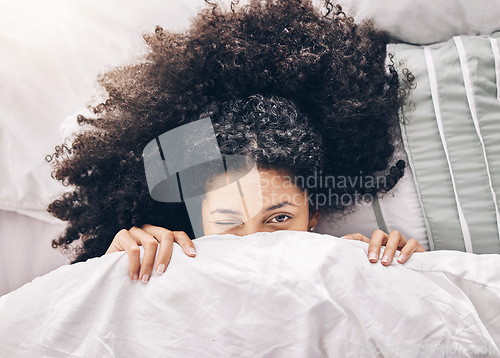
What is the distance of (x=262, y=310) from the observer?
0.60 metres

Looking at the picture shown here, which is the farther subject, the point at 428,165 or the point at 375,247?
the point at 428,165

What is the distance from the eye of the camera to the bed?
23.8 inches

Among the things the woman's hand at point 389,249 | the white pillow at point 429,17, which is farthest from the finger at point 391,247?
the white pillow at point 429,17

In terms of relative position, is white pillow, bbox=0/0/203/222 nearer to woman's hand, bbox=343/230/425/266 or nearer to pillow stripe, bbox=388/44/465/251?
pillow stripe, bbox=388/44/465/251

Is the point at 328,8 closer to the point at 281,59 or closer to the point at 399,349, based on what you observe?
the point at 281,59

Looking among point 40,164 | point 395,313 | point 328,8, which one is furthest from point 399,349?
point 40,164

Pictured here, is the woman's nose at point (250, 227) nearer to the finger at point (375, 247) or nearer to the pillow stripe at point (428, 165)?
the finger at point (375, 247)

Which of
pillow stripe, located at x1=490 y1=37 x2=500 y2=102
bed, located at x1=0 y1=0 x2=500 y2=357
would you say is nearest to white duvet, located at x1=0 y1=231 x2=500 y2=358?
bed, located at x1=0 y1=0 x2=500 y2=357

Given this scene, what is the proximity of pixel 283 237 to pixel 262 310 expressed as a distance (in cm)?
15

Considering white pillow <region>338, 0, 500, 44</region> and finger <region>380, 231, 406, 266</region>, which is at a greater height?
white pillow <region>338, 0, 500, 44</region>

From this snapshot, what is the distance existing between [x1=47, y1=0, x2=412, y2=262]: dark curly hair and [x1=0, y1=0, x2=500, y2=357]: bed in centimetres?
8

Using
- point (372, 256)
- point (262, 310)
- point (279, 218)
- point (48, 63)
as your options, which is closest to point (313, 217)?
point (279, 218)

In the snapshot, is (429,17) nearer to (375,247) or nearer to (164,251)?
(375,247)

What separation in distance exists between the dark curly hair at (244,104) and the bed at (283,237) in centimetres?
8
